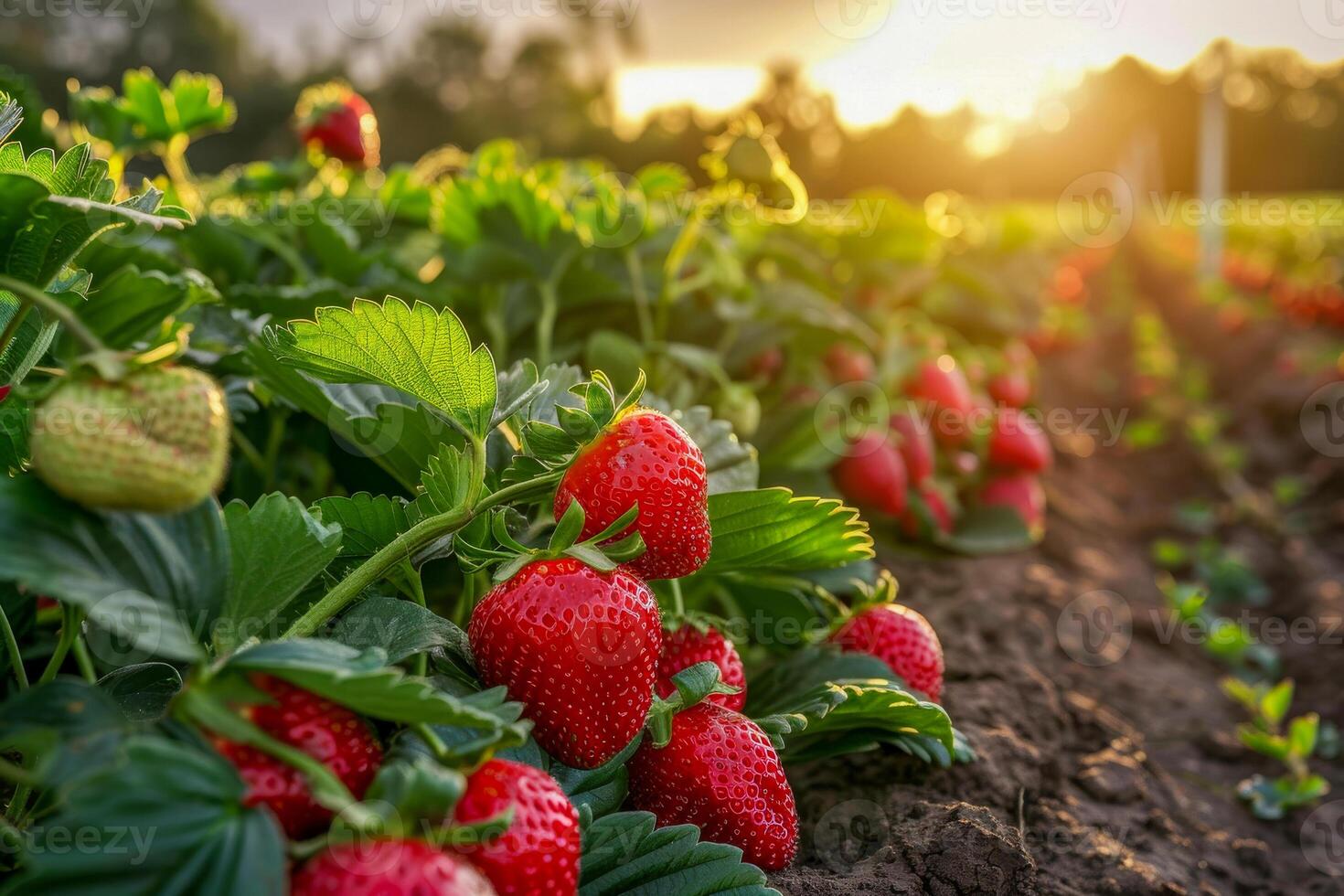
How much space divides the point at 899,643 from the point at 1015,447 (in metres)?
1.69

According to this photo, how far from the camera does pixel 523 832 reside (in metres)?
0.81

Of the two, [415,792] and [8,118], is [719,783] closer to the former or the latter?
[415,792]

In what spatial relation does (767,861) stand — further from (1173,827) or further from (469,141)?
(469,141)

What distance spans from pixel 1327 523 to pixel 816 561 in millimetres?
3891

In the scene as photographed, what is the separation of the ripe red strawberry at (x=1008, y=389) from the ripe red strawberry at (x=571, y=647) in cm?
300

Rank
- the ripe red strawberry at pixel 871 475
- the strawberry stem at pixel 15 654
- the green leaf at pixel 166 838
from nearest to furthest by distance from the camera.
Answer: the green leaf at pixel 166 838
the strawberry stem at pixel 15 654
the ripe red strawberry at pixel 871 475

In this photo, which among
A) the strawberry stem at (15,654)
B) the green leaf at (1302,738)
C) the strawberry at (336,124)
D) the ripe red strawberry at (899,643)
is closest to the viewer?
the strawberry stem at (15,654)

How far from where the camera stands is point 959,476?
317 centimetres

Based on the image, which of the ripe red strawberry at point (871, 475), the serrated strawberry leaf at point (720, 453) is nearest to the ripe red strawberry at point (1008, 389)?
the ripe red strawberry at point (871, 475)

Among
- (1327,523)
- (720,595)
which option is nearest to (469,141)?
(1327,523)

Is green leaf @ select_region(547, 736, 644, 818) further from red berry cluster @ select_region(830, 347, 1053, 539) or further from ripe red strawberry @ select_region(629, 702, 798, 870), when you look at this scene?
red berry cluster @ select_region(830, 347, 1053, 539)

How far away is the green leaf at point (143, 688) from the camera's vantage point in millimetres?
962

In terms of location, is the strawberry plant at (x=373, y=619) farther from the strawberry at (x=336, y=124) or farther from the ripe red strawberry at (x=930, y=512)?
the ripe red strawberry at (x=930, y=512)

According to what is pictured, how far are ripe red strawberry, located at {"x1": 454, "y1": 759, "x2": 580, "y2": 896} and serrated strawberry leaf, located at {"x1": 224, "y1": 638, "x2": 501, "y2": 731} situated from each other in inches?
2.3
